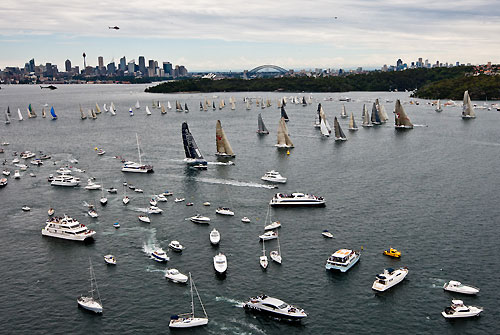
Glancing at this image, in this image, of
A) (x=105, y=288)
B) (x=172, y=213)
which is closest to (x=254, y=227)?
(x=172, y=213)

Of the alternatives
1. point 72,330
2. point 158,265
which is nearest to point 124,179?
point 158,265

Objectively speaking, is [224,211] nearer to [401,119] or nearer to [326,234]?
[326,234]

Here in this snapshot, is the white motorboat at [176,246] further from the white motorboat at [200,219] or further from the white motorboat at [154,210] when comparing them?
the white motorboat at [154,210]

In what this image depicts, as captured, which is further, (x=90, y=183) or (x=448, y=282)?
(x=90, y=183)

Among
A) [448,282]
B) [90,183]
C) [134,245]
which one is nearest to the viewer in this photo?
[448,282]

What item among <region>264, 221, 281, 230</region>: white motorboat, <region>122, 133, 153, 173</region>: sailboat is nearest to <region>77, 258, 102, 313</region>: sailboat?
<region>264, 221, 281, 230</region>: white motorboat

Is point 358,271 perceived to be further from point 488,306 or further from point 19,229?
point 19,229

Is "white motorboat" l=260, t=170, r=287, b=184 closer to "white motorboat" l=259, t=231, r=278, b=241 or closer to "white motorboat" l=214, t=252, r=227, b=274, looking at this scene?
"white motorboat" l=259, t=231, r=278, b=241

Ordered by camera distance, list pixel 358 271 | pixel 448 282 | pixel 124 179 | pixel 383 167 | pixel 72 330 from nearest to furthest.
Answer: pixel 72 330, pixel 448 282, pixel 358 271, pixel 124 179, pixel 383 167
